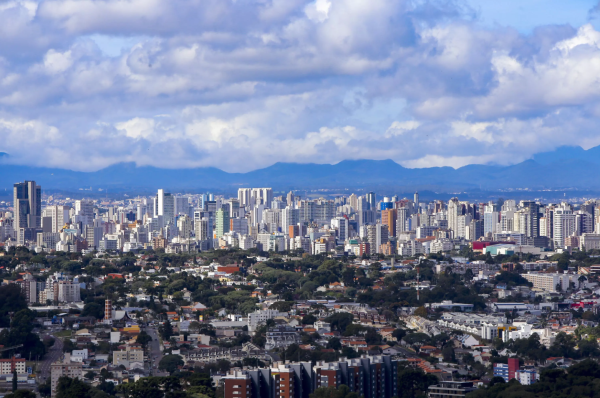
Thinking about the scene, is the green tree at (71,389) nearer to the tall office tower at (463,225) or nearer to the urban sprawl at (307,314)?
the urban sprawl at (307,314)

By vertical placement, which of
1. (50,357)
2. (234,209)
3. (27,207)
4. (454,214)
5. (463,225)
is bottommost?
(50,357)

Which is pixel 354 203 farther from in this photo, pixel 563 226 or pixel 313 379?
pixel 313 379

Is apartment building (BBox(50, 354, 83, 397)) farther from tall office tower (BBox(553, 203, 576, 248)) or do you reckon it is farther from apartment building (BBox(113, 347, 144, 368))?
tall office tower (BBox(553, 203, 576, 248))

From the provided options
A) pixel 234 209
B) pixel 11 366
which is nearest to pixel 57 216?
pixel 234 209

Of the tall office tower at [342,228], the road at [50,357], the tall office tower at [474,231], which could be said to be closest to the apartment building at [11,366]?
the road at [50,357]

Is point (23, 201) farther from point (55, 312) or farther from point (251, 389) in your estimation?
point (251, 389)

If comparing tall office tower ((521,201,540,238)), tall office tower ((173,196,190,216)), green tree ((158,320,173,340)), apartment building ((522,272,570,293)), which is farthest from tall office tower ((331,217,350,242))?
green tree ((158,320,173,340))
